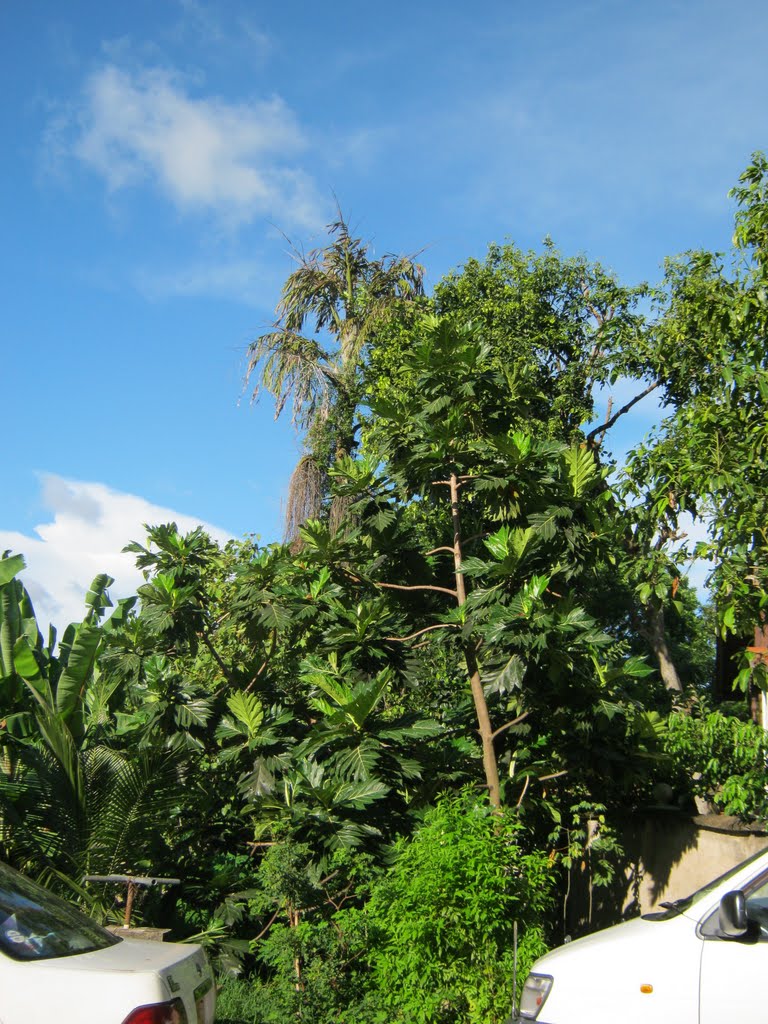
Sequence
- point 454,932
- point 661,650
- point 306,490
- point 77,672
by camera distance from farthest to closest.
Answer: point 661,650, point 306,490, point 77,672, point 454,932

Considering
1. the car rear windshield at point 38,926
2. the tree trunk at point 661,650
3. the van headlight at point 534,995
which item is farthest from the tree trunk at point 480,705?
the tree trunk at point 661,650

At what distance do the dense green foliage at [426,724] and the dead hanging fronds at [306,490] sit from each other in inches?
330

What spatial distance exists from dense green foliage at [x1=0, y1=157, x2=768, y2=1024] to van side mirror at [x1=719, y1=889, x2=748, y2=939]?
2.13 metres

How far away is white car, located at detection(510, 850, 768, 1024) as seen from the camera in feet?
12.9

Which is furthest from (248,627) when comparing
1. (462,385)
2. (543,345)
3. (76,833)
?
(543,345)

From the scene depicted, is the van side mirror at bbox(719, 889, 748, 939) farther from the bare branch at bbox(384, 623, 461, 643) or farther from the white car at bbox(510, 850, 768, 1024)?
the bare branch at bbox(384, 623, 461, 643)

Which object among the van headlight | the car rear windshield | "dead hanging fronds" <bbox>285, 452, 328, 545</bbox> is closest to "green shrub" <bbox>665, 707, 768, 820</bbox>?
the van headlight

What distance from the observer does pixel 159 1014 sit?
3.79 m

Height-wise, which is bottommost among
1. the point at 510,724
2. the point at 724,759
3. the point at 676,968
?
the point at 676,968

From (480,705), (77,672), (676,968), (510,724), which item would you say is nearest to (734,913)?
(676,968)

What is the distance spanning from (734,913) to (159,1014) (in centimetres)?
250

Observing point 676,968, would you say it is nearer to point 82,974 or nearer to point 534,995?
point 534,995

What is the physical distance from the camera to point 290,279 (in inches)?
789

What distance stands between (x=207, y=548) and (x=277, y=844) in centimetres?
321
